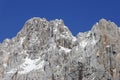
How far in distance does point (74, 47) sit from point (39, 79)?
1983 centimetres

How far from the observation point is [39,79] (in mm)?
191375

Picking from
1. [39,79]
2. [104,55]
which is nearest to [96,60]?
[104,55]

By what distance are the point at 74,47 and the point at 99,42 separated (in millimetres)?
16065

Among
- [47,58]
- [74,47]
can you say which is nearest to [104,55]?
[74,47]

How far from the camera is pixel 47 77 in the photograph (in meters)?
187

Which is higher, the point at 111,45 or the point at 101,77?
the point at 111,45

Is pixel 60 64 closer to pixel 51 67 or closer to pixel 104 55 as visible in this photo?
pixel 51 67

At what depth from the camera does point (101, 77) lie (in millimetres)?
167625

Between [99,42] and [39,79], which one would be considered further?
[39,79]

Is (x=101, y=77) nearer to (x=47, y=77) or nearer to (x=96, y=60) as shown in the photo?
(x=96, y=60)

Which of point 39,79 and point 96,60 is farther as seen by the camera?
point 39,79

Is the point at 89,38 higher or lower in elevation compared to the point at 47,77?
higher

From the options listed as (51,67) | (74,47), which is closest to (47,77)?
(51,67)

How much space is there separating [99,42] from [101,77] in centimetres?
1456
